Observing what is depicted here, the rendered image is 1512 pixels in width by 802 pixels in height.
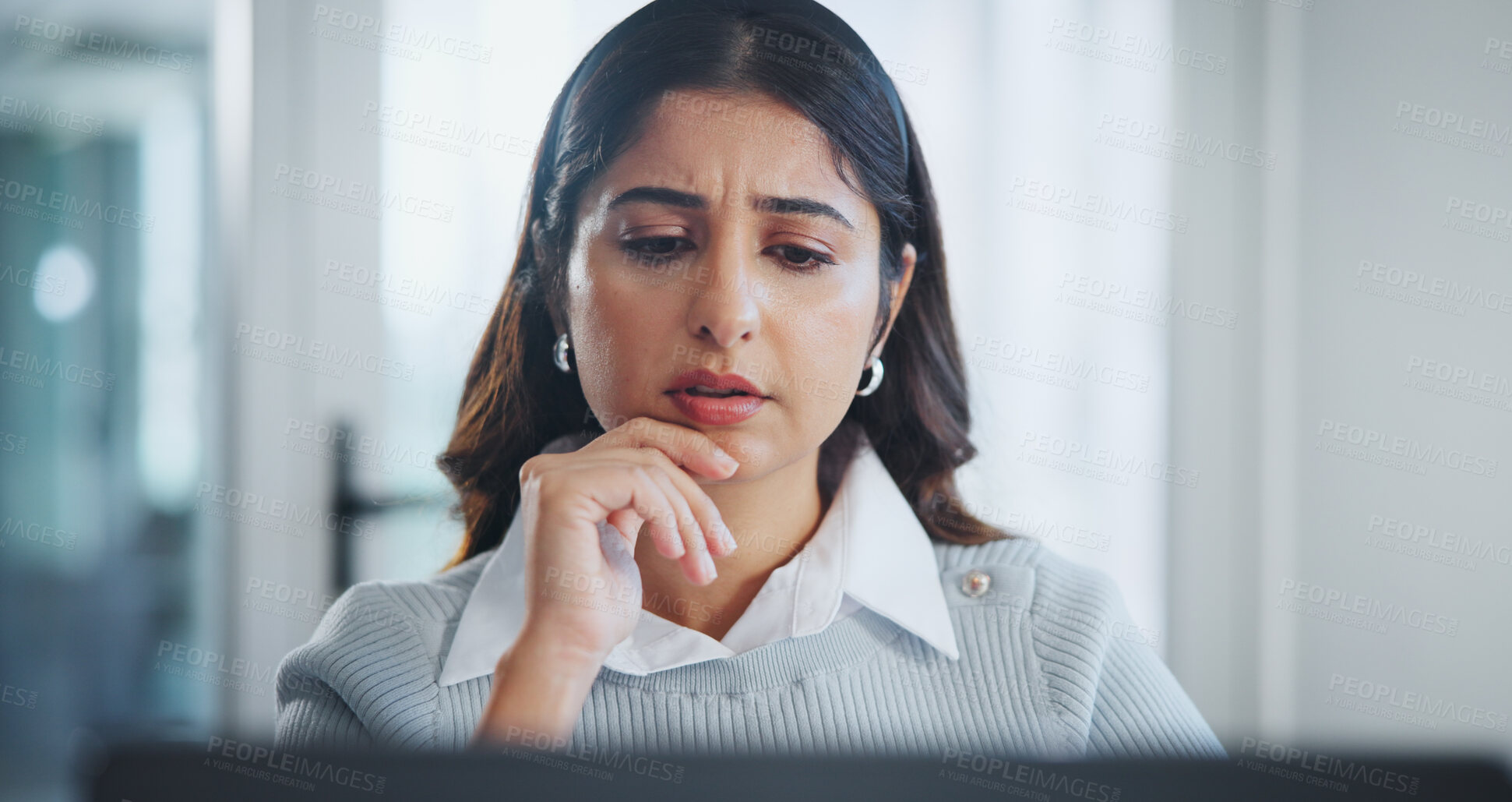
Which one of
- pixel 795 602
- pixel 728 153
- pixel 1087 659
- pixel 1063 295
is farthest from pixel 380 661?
pixel 1063 295

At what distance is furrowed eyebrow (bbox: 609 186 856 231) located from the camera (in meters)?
1.11

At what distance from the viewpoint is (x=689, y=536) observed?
42.3 inches

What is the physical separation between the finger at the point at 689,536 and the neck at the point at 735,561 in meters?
0.17

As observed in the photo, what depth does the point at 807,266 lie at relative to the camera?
3.79 feet

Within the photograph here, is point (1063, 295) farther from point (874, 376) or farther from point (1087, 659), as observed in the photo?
point (1087, 659)

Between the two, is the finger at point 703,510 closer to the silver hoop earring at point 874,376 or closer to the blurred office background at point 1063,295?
the silver hoop earring at point 874,376

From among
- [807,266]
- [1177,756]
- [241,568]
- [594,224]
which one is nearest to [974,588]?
[807,266]

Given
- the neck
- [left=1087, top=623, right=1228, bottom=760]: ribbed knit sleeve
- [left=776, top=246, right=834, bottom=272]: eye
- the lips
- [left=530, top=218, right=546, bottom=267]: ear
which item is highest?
[left=530, top=218, right=546, bottom=267]: ear

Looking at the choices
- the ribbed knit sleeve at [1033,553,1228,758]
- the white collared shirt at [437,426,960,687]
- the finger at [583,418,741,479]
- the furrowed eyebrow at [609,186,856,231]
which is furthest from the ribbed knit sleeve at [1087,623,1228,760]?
the furrowed eyebrow at [609,186,856,231]

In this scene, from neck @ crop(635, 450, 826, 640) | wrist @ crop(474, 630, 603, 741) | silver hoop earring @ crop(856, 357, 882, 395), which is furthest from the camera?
silver hoop earring @ crop(856, 357, 882, 395)

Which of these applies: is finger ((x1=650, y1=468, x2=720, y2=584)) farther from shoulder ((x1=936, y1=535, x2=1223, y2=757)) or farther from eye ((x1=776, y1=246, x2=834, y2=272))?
shoulder ((x1=936, y1=535, x2=1223, y2=757))

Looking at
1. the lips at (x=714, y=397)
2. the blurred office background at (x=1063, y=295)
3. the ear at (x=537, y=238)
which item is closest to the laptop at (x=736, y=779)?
the lips at (x=714, y=397)

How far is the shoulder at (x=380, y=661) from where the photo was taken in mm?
1121

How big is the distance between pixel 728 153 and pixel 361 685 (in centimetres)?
73
